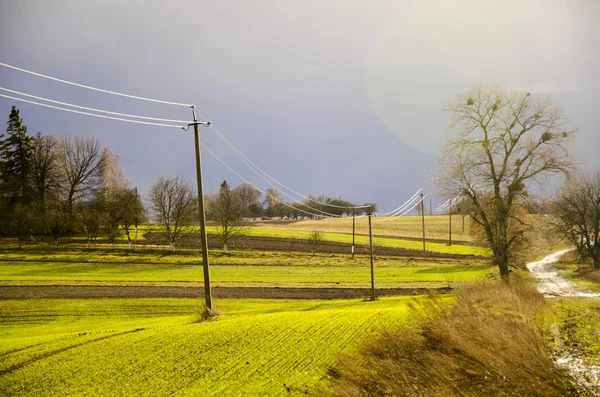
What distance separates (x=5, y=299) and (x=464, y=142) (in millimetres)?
34005

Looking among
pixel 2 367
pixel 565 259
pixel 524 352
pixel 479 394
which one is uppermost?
pixel 524 352

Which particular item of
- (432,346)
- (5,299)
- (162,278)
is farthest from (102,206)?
(432,346)

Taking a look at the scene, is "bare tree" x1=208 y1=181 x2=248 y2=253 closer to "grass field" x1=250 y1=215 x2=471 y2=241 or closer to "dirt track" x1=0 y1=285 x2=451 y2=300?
"dirt track" x1=0 y1=285 x2=451 y2=300

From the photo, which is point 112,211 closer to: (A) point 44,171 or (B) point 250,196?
(A) point 44,171

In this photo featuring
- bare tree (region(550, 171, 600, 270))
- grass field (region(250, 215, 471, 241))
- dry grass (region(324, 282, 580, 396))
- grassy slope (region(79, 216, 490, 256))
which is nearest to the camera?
dry grass (region(324, 282, 580, 396))

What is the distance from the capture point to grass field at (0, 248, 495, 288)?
42.7 metres

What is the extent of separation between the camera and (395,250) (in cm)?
7469

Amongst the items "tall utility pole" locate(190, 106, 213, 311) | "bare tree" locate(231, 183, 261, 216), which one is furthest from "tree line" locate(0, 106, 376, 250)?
"bare tree" locate(231, 183, 261, 216)

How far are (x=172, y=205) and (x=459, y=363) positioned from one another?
63584mm

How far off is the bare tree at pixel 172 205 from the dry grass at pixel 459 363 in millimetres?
56528

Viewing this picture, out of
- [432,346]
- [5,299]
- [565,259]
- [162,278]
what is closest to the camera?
[432,346]

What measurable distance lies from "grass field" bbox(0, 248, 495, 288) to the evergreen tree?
59.9 ft

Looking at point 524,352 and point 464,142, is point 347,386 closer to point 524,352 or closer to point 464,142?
point 524,352

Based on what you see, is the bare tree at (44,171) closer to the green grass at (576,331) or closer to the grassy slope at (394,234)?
the grassy slope at (394,234)
